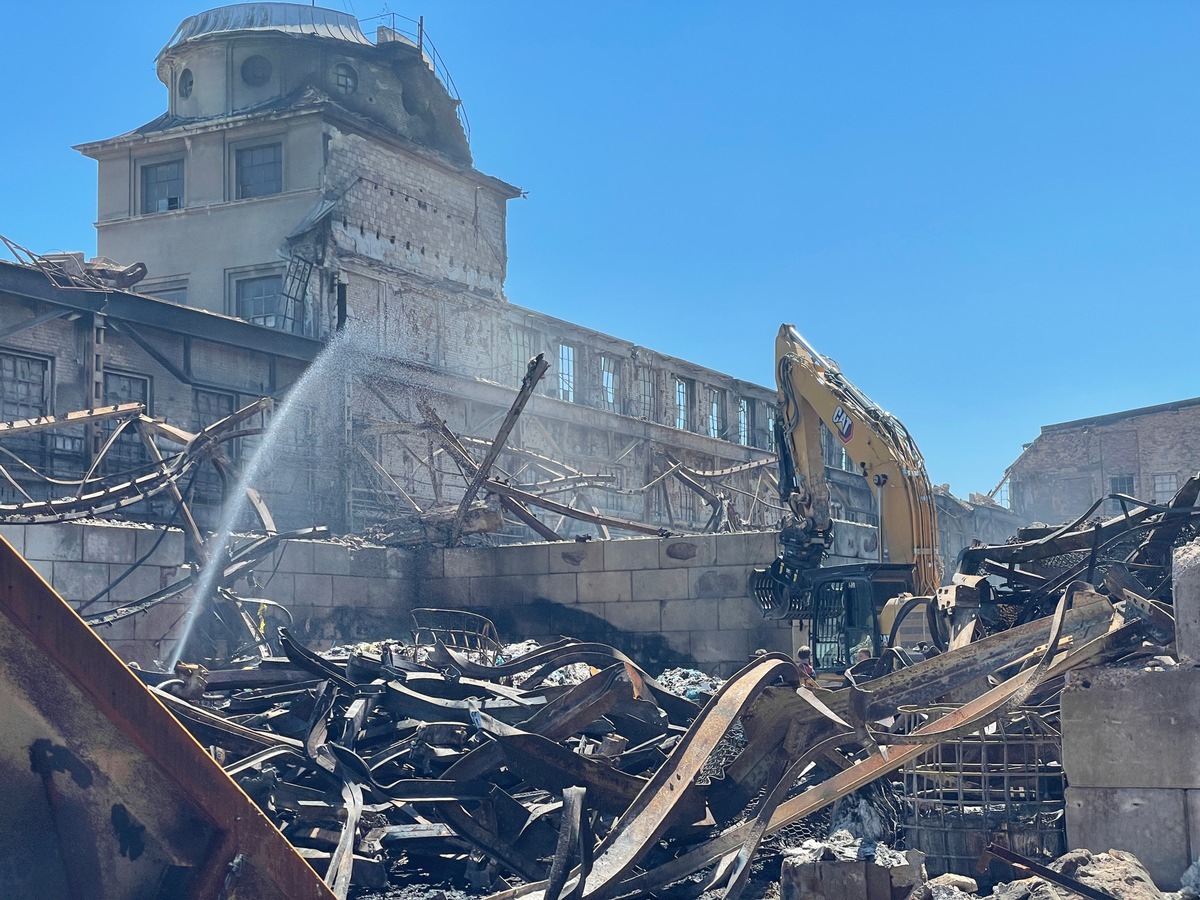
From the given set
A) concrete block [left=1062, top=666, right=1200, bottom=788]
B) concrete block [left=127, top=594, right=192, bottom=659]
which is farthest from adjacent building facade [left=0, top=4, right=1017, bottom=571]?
concrete block [left=1062, top=666, right=1200, bottom=788]

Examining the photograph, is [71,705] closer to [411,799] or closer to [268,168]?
[411,799]

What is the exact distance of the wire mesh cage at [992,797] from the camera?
5906 millimetres

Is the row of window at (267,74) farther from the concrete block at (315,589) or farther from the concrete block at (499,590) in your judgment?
the concrete block at (499,590)

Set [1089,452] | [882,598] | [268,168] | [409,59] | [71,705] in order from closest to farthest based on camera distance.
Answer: [71,705] < [882,598] < [268,168] < [409,59] < [1089,452]

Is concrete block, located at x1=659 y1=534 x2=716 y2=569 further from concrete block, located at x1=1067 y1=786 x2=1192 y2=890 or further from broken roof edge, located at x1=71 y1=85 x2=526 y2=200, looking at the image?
broken roof edge, located at x1=71 y1=85 x2=526 y2=200

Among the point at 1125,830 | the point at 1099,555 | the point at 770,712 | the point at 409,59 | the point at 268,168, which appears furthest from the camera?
the point at 409,59

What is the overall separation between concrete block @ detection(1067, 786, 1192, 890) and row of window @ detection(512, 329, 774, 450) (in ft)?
85.6

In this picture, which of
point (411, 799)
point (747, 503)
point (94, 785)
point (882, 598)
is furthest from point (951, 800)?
point (747, 503)

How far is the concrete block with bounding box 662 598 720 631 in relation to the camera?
45.9 feet

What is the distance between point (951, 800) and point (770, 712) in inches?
40.3

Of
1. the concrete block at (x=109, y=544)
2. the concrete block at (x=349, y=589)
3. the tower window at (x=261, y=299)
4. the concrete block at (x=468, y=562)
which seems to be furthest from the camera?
the tower window at (x=261, y=299)

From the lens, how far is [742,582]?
45.6 feet

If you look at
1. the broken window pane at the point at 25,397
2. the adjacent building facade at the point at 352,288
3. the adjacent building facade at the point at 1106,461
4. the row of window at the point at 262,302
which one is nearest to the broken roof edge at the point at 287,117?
the adjacent building facade at the point at 352,288

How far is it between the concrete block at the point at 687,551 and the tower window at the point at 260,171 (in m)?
18.2
